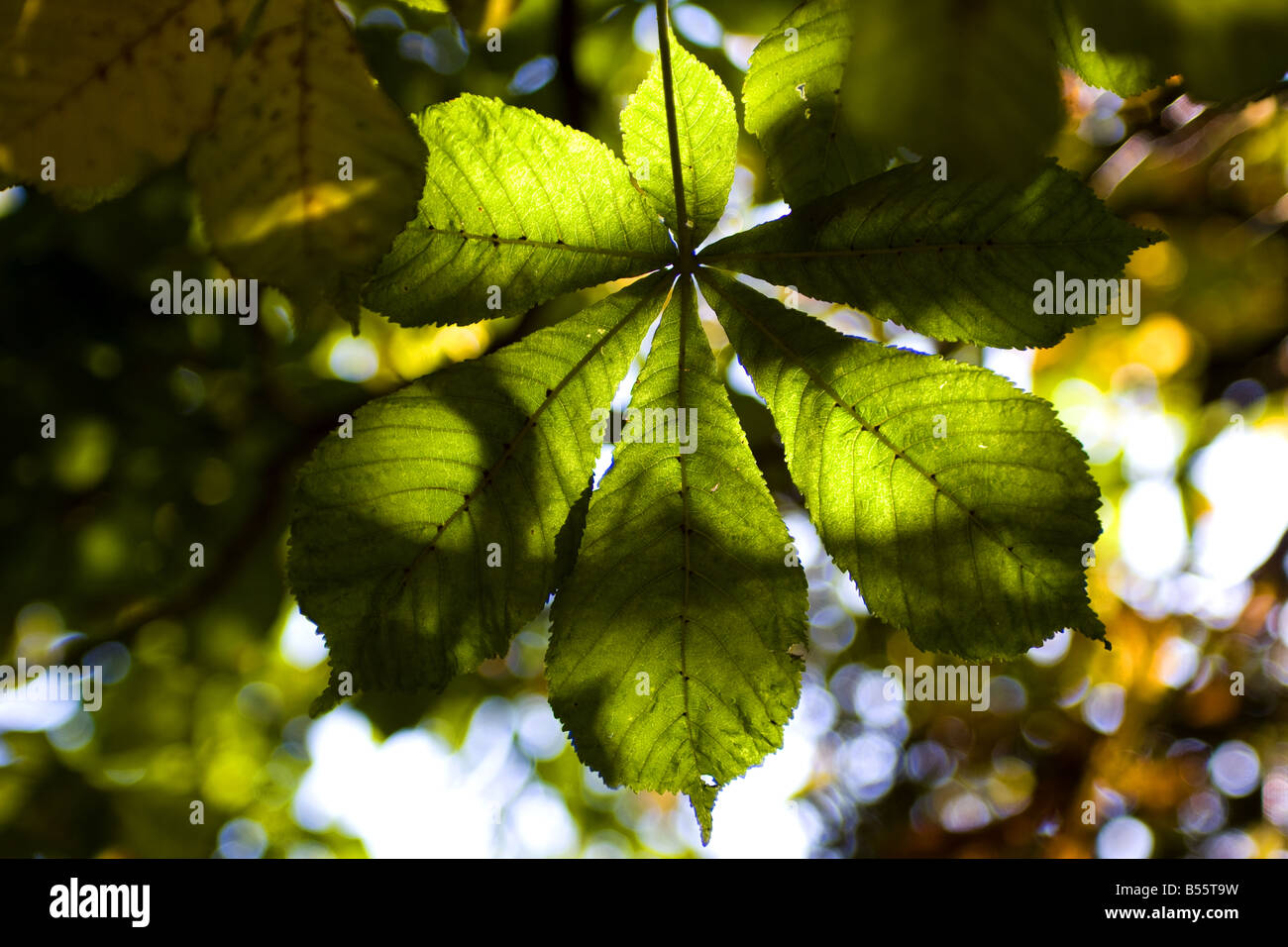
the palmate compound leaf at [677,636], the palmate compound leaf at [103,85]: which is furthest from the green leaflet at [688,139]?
the palmate compound leaf at [103,85]

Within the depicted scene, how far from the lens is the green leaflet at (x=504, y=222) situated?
944mm

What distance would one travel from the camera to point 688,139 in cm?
106

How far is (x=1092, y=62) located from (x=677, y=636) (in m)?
0.75

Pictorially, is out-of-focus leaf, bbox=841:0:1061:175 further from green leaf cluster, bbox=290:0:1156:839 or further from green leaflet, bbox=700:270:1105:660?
green leaflet, bbox=700:270:1105:660

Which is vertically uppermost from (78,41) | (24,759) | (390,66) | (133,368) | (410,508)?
(390,66)

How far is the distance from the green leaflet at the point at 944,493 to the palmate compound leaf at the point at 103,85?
67 centimetres

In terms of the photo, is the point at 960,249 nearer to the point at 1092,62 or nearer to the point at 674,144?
the point at 1092,62

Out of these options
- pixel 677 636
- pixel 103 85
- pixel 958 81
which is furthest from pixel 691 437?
pixel 103 85

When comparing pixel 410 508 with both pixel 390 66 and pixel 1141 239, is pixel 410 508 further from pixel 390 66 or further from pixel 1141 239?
pixel 390 66

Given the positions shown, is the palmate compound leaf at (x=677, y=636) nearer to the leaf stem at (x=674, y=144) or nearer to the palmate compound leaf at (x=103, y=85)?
the leaf stem at (x=674, y=144)

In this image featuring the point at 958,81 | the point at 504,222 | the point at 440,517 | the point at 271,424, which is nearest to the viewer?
the point at 958,81

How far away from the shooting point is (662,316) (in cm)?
107

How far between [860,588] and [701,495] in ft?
0.67

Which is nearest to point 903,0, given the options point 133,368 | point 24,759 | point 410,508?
point 410,508
